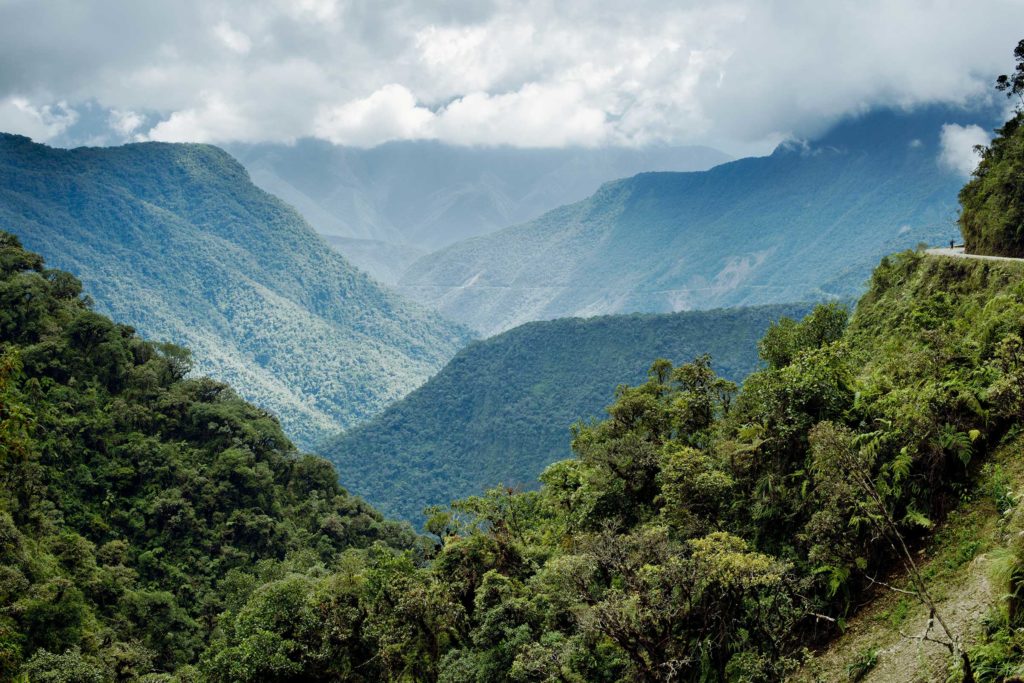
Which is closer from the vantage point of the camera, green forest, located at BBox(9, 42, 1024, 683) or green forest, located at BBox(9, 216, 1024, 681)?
green forest, located at BBox(9, 42, 1024, 683)

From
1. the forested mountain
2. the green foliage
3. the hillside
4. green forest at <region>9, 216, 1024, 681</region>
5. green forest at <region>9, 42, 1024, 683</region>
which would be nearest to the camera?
green forest at <region>9, 42, 1024, 683</region>

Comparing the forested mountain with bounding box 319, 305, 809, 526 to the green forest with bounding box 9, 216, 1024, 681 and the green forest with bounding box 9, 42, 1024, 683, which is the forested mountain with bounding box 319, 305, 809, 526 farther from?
the green forest with bounding box 9, 42, 1024, 683

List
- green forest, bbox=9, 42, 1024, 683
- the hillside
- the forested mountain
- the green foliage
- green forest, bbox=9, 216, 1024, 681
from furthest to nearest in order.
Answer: the forested mountain, the hillside, the green foliage, green forest, bbox=9, 216, 1024, 681, green forest, bbox=9, 42, 1024, 683

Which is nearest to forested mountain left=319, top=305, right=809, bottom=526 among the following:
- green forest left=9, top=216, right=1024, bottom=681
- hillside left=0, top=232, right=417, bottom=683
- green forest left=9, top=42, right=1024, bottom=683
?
hillside left=0, top=232, right=417, bottom=683

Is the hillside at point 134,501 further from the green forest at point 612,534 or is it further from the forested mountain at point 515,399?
the forested mountain at point 515,399

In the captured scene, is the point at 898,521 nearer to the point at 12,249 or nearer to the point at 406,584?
the point at 406,584

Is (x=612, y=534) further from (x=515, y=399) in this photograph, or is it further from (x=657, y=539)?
(x=515, y=399)

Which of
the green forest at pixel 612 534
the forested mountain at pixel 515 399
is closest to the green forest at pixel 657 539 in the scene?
the green forest at pixel 612 534
